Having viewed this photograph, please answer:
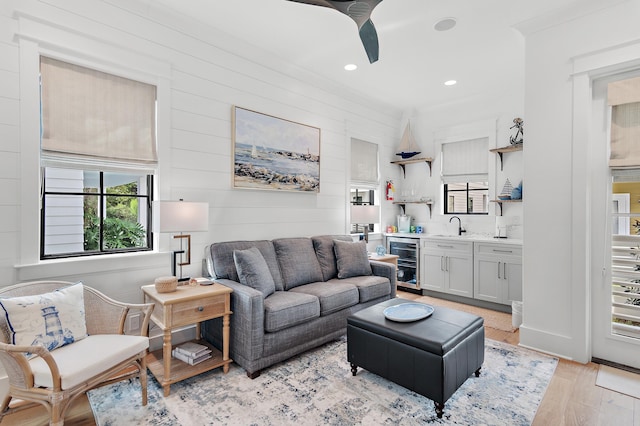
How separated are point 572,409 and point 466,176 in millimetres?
3552

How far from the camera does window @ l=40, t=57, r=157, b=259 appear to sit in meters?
2.47

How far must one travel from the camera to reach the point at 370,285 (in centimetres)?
359

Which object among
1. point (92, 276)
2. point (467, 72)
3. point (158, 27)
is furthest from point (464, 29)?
point (92, 276)

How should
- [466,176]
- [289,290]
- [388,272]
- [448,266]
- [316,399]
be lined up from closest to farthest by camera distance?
1. [316,399]
2. [289,290]
3. [388,272]
4. [448,266]
5. [466,176]

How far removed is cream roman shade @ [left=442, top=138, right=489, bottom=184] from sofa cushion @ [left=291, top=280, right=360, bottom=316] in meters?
2.89

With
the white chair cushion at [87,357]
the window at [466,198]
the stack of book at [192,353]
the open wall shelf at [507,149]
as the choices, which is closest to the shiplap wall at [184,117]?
the stack of book at [192,353]

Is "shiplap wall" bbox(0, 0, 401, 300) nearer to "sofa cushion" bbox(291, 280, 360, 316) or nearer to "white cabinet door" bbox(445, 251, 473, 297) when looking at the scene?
"sofa cushion" bbox(291, 280, 360, 316)

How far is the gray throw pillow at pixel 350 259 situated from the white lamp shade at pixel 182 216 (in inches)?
66.1

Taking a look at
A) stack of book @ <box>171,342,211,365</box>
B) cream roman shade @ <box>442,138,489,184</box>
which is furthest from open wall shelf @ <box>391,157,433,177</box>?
stack of book @ <box>171,342,211,365</box>

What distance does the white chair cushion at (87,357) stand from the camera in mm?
1708

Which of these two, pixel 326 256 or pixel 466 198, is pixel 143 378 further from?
pixel 466 198

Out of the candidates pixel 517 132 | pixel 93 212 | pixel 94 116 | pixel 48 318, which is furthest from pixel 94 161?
pixel 517 132

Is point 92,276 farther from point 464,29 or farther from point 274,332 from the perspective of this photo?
point 464,29

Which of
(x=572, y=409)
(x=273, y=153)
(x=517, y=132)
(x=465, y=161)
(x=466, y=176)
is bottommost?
(x=572, y=409)
